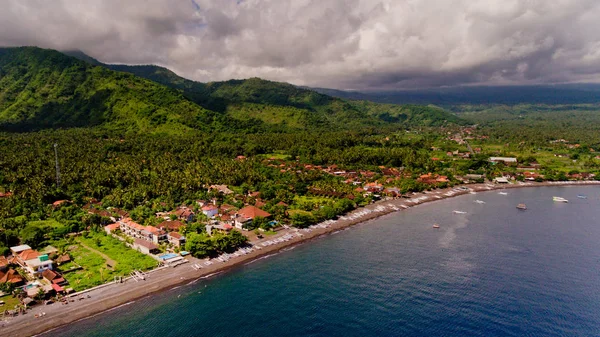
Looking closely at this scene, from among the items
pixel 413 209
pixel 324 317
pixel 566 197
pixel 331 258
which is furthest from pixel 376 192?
pixel 324 317

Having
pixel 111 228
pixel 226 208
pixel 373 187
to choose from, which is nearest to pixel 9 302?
pixel 111 228

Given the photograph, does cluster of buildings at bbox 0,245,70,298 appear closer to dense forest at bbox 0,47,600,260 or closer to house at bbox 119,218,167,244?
dense forest at bbox 0,47,600,260

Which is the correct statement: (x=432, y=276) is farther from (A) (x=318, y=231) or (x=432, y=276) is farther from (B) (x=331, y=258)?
(A) (x=318, y=231)

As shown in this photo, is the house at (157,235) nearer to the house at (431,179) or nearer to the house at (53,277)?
the house at (53,277)

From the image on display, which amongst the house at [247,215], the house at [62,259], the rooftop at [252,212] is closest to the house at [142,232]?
the house at [62,259]

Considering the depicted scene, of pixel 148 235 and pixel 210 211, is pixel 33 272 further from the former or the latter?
pixel 210 211
